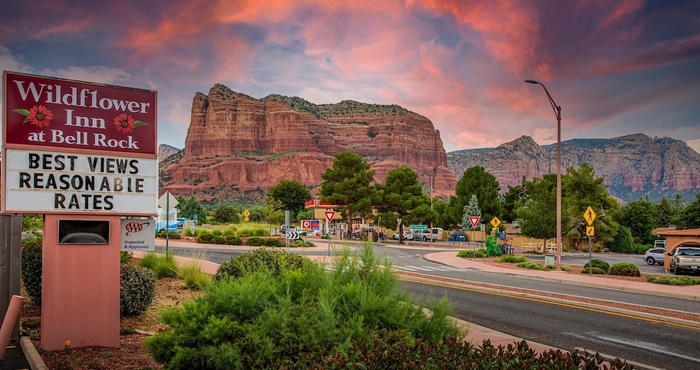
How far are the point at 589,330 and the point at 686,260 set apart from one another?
20.8m

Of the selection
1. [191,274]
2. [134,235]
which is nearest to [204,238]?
[191,274]

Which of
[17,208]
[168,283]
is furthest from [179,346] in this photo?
[168,283]

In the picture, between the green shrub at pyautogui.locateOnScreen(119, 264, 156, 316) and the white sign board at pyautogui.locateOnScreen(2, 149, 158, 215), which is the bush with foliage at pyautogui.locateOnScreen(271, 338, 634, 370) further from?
the green shrub at pyautogui.locateOnScreen(119, 264, 156, 316)

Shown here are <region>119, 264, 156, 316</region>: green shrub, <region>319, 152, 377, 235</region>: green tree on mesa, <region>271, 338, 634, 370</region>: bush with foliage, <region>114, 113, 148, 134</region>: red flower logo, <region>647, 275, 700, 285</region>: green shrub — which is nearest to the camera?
<region>271, 338, 634, 370</region>: bush with foliage

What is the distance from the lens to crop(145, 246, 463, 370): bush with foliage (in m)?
5.34

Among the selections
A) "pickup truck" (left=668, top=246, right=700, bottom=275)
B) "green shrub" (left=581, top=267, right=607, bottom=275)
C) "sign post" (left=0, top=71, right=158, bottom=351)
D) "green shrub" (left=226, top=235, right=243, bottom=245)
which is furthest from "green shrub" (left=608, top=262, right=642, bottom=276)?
"green shrub" (left=226, top=235, right=243, bottom=245)

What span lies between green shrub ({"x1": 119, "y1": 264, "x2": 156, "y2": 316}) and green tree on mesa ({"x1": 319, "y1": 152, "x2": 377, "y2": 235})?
173ft

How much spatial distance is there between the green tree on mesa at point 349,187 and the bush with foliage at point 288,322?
57.1 meters

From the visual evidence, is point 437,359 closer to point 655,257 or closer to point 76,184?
point 76,184

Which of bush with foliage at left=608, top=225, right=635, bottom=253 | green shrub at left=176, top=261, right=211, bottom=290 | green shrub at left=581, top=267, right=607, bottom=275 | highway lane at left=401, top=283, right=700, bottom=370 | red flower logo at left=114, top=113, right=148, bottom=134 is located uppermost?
red flower logo at left=114, top=113, right=148, bottom=134

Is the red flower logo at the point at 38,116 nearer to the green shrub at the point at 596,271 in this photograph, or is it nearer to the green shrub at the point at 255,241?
the green shrub at the point at 596,271

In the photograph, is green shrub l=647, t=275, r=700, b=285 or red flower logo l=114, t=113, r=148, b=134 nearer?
red flower logo l=114, t=113, r=148, b=134

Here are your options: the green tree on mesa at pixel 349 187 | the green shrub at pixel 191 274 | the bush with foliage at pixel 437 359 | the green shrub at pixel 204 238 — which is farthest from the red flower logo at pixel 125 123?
the green tree on mesa at pixel 349 187

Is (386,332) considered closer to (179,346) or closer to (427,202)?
(179,346)
